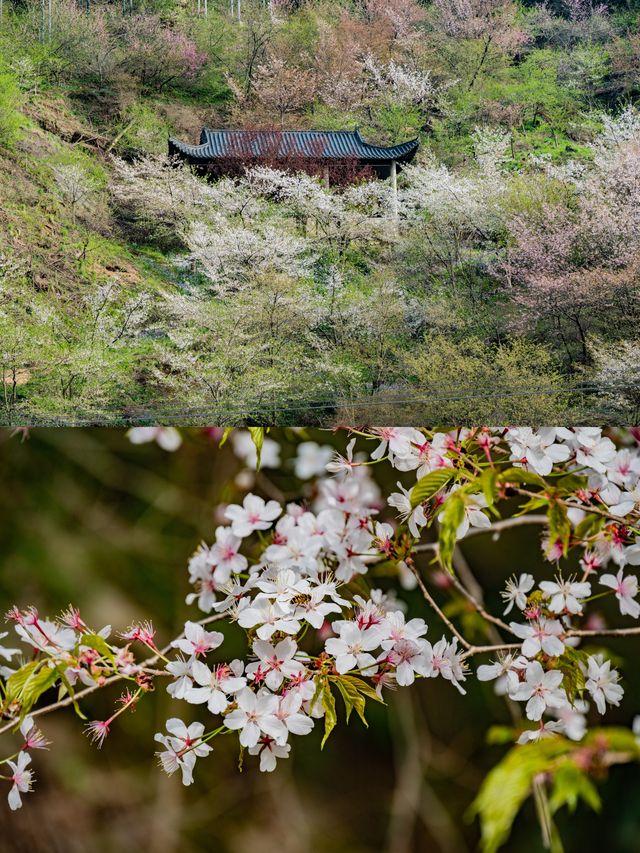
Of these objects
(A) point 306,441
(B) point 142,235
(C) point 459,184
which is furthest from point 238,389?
(A) point 306,441

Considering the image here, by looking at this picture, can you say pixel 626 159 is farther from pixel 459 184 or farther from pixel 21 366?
pixel 21 366

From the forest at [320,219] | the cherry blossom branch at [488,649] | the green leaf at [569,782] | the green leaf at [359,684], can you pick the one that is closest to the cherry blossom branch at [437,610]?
the cherry blossom branch at [488,649]

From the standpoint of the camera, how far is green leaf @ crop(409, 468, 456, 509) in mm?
688

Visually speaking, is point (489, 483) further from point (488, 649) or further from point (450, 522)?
point (488, 649)

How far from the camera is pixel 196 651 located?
0.79 m

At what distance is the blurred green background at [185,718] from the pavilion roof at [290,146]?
159 cm

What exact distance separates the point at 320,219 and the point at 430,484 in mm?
1778

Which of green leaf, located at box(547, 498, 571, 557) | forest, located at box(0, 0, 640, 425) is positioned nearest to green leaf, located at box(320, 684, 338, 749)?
green leaf, located at box(547, 498, 571, 557)

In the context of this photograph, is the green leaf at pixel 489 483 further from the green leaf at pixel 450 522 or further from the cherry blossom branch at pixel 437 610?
the cherry blossom branch at pixel 437 610

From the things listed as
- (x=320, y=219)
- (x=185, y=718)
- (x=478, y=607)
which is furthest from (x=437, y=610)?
(x=320, y=219)

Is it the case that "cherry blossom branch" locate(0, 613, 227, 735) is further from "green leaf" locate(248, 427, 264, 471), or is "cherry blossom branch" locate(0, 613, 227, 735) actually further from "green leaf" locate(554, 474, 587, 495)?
"green leaf" locate(554, 474, 587, 495)

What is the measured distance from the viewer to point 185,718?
888mm

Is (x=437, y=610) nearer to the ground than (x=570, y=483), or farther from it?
nearer to the ground

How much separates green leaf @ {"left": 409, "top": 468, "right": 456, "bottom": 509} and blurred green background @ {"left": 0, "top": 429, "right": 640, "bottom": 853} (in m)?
0.17
